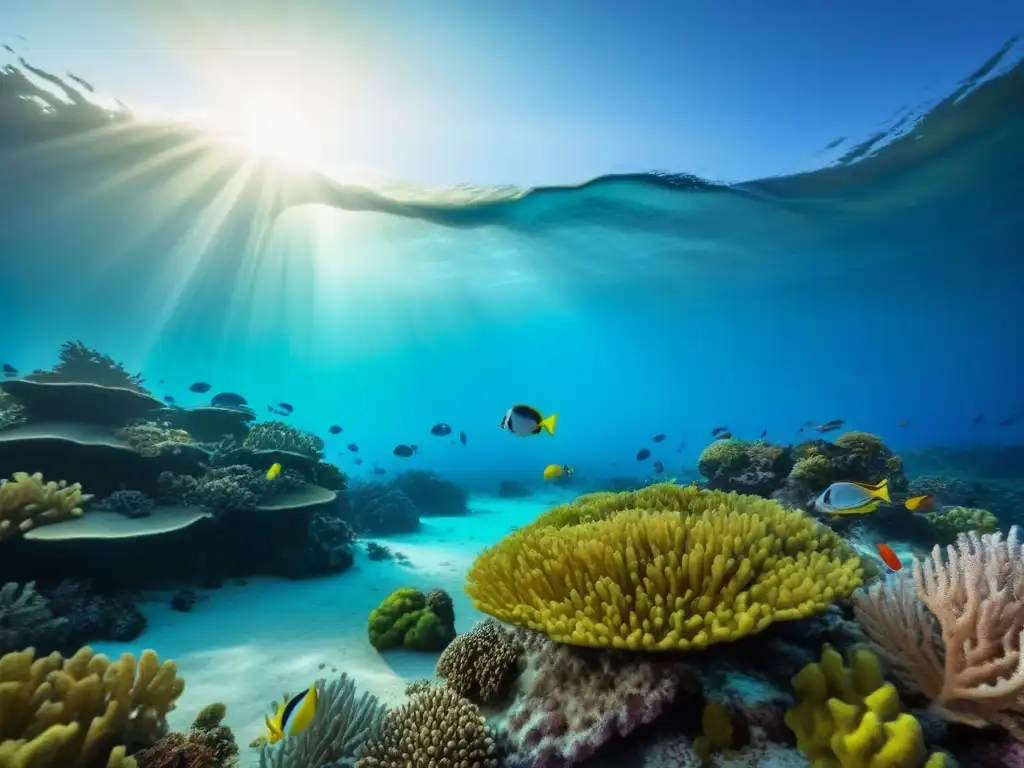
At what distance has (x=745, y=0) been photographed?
42.1 ft

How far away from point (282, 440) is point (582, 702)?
37.7ft

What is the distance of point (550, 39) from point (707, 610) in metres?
15.1

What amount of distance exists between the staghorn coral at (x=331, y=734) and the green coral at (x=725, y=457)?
28.4 feet

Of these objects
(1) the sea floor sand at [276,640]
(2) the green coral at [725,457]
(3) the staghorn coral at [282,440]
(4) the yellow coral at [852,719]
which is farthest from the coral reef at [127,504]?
(2) the green coral at [725,457]

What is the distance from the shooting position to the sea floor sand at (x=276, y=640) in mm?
4902

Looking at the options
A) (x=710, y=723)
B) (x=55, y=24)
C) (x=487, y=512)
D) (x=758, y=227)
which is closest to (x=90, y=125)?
(x=55, y=24)

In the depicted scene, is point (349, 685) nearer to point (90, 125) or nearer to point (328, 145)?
point (328, 145)

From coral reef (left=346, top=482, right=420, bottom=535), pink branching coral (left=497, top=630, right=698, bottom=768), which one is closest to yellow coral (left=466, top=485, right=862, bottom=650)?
pink branching coral (left=497, top=630, right=698, bottom=768)

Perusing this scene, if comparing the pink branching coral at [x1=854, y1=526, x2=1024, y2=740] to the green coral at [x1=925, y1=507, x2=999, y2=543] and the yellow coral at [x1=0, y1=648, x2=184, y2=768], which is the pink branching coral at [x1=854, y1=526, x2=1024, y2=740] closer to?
the yellow coral at [x1=0, y1=648, x2=184, y2=768]

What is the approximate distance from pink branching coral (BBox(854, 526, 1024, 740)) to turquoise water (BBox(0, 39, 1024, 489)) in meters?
10.5

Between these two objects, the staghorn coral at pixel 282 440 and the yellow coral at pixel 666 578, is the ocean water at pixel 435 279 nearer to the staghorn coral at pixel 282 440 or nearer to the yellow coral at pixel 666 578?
the yellow coral at pixel 666 578

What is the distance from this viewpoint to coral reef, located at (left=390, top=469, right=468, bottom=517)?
70.9 ft

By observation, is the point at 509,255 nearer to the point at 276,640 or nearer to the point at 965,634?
the point at 276,640

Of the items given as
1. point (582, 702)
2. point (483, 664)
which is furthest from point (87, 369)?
point (582, 702)
